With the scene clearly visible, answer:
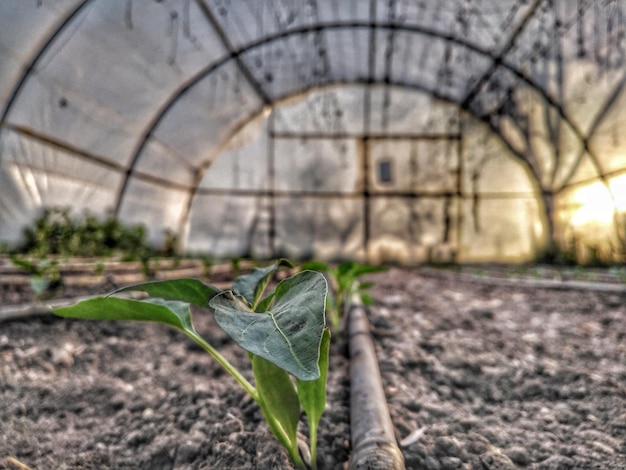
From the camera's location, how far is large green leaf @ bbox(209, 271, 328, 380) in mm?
439

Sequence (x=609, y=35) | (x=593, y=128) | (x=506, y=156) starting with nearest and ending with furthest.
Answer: (x=609, y=35) → (x=593, y=128) → (x=506, y=156)

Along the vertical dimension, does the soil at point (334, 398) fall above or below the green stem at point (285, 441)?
below

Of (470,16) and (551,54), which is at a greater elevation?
(470,16)

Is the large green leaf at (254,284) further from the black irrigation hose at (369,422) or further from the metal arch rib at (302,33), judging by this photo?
the metal arch rib at (302,33)

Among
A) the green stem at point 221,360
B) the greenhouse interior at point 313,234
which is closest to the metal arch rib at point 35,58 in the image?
the greenhouse interior at point 313,234

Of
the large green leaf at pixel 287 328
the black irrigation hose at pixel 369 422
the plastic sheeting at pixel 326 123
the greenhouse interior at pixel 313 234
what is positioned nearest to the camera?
the large green leaf at pixel 287 328

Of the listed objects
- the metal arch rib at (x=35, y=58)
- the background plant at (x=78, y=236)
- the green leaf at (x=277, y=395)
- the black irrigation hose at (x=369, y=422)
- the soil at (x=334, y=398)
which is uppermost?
the metal arch rib at (x=35, y=58)

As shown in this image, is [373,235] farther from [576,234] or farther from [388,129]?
[576,234]

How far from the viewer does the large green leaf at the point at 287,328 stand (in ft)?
1.44

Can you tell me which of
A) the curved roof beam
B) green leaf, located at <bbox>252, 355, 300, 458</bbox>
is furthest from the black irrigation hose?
the curved roof beam

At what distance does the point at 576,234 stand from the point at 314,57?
491 cm

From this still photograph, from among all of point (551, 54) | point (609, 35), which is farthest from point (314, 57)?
point (609, 35)

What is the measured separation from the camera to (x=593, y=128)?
566 cm

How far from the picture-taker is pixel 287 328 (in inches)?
19.3
